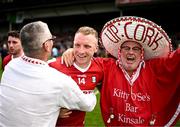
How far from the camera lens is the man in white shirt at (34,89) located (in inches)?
130

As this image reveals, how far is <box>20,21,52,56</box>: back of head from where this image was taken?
131 inches

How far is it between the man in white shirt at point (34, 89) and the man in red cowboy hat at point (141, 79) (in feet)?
2.86

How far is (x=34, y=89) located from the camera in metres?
3.30

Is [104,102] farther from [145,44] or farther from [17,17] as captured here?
[17,17]

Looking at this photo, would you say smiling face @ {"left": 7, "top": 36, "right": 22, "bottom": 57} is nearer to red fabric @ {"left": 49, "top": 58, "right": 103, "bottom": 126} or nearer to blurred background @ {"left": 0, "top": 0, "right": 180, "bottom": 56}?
red fabric @ {"left": 49, "top": 58, "right": 103, "bottom": 126}

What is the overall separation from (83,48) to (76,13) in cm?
3491

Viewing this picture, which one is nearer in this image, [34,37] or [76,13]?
[34,37]

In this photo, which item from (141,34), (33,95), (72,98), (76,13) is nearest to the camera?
(33,95)

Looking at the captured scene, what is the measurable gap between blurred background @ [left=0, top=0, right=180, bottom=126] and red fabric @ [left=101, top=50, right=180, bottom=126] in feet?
77.0

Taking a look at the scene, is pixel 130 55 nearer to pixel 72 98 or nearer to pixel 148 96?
pixel 148 96

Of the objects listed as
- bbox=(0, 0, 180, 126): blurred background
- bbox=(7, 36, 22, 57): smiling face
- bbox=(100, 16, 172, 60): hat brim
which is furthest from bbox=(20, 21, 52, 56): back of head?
bbox=(0, 0, 180, 126): blurred background

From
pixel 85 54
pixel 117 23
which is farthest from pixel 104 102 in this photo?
pixel 117 23

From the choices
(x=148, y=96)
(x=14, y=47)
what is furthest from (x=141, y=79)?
(x=14, y=47)

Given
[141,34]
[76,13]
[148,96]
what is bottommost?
[148,96]
